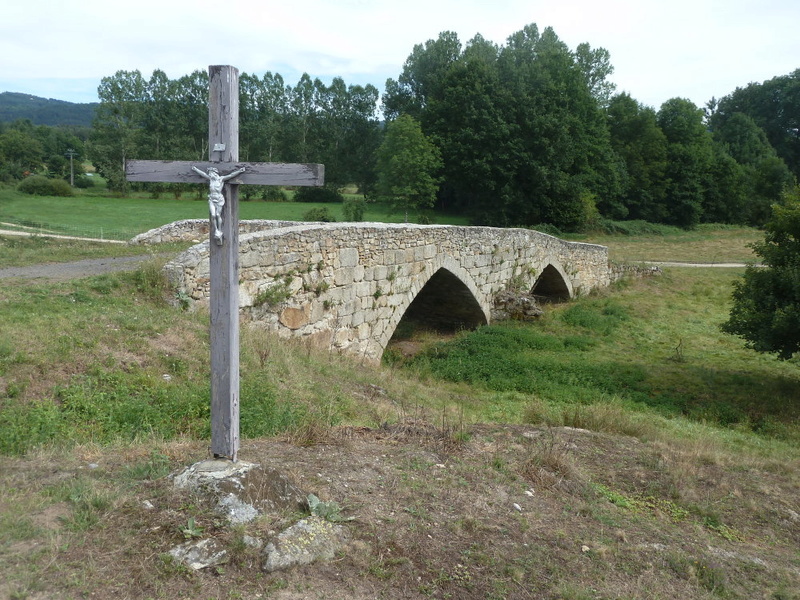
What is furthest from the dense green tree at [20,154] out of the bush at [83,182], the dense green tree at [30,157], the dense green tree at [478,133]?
the dense green tree at [478,133]

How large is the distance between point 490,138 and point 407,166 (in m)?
5.67

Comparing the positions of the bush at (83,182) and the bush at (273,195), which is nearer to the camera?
the bush at (273,195)

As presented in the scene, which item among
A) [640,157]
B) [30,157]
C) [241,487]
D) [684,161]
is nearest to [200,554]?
[241,487]

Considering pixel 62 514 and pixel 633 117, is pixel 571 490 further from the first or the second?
pixel 633 117

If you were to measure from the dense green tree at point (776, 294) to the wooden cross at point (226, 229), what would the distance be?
1134 cm

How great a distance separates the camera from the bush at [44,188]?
137ft

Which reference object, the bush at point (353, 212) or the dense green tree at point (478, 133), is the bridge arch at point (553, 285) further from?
the dense green tree at point (478, 133)

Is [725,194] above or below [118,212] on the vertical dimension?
above

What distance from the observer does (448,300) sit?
18281 millimetres

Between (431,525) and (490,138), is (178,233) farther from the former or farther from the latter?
(490,138)

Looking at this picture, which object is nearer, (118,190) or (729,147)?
(118,190)

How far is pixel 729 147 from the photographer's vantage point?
60.5m

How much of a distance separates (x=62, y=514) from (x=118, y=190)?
1755 inches

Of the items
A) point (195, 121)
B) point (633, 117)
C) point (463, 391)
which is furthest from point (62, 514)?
point (633, 117)
